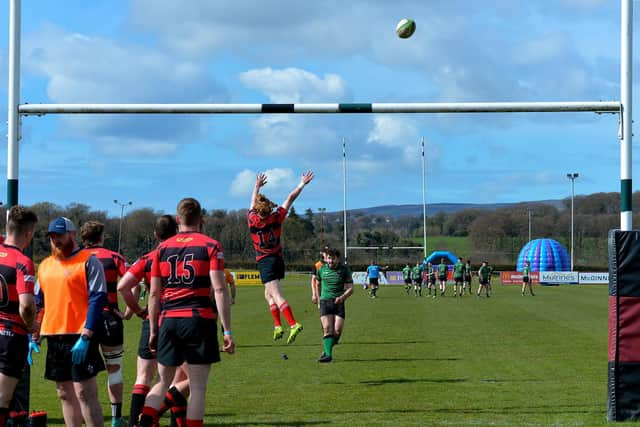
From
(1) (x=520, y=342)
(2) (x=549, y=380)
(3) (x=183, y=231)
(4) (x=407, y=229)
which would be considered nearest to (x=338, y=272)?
(2) (x=549, y=380)

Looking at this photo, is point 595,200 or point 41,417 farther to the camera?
point 595,200

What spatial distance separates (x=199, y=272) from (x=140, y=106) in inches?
135

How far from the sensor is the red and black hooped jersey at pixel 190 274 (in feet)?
24.8

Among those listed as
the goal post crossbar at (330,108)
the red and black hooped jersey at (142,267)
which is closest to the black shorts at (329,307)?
the goal post crossbar at (330,108)

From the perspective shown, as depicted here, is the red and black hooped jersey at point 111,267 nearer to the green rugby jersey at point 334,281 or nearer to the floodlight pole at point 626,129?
the floodlight pole at point 626,129

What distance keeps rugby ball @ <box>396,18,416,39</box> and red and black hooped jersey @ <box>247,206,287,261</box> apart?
113 inches

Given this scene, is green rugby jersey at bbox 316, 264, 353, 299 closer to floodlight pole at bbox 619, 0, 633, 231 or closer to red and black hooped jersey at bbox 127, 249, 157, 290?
floodlight pole at bbox 619, 0, 633, 231

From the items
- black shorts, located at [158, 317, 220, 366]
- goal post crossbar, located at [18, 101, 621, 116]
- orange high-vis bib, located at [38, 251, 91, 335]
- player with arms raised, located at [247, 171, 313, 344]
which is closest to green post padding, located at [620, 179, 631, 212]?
goal post crossbar, located at [18, 101, 621, 116]

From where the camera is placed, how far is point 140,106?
1031 cm

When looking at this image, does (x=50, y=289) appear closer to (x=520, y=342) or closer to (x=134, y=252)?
(x=520, y=342)

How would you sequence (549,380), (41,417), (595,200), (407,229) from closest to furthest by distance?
(41,417) → (549,380) → (595,200) → (407,229)

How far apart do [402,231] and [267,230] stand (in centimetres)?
12253

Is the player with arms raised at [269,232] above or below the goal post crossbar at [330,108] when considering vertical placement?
below

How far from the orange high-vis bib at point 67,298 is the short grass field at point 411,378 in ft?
9.31
